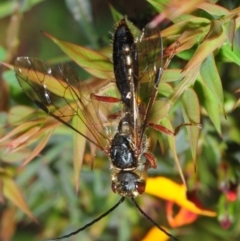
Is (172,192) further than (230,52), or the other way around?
(172,192)

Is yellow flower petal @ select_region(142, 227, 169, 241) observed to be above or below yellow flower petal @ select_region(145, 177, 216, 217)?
below

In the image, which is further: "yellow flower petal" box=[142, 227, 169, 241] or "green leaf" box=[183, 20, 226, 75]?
"yellow flower petal" box=[142, 227, 169, 241]

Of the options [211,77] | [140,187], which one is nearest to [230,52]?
[211,77]

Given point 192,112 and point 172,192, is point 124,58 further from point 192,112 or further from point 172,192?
point 172,192

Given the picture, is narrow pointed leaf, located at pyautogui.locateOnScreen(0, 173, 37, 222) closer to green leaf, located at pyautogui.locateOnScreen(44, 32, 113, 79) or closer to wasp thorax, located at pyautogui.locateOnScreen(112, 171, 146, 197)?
wasp thorax, located at pyautogui.locateOnScreen(112, 171, 146, 197)

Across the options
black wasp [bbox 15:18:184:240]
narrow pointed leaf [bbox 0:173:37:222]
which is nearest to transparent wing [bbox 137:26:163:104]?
black wasp [bbox 15:18:184:240]

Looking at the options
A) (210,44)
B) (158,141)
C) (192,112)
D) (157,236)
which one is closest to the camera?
(210,44)

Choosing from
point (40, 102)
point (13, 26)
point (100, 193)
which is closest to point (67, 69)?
point (40, 102)
